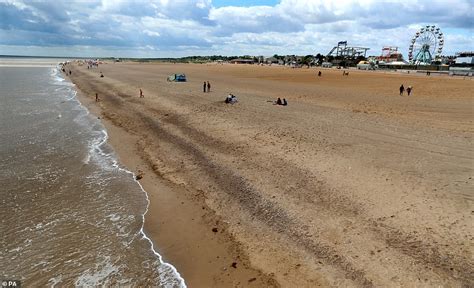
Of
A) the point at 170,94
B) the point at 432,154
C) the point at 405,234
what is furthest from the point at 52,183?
the point at 170,94

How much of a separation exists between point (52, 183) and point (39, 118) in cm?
1566

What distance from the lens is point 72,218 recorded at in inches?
414

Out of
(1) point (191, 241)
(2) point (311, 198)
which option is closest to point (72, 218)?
(1) point (191, 241)

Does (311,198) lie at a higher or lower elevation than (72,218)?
higher

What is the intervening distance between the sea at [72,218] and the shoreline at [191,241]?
0.29 meters

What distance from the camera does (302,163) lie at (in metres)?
13.3

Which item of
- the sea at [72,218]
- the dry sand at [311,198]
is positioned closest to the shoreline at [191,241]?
the dry sand at [311,198]

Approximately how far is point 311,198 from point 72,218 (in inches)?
286

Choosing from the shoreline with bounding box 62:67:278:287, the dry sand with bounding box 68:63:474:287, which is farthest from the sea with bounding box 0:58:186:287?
the dry sand with bounding box 68:63:474:287

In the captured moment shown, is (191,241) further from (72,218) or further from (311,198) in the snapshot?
(72,218)

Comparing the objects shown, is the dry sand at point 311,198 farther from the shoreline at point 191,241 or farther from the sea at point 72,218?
the sea at point 72,218

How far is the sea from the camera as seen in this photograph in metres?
7.93

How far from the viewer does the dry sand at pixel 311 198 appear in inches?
297

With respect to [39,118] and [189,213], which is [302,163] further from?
[39,118]
